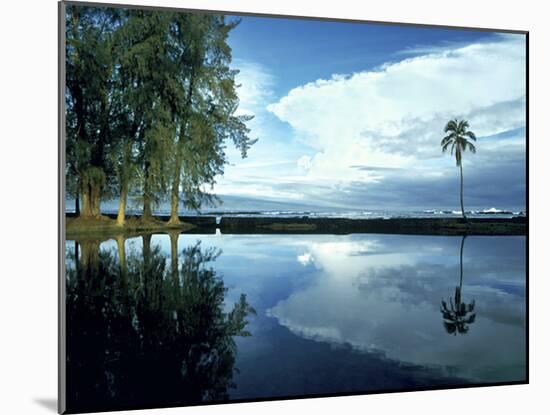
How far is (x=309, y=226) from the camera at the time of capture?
5871 mm

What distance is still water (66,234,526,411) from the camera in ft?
17.5

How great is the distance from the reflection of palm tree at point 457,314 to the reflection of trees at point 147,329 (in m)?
1.49

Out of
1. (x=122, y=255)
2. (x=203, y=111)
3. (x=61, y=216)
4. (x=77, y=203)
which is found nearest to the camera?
(x=61, y=216)

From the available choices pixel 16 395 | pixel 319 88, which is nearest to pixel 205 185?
pixel 319 88

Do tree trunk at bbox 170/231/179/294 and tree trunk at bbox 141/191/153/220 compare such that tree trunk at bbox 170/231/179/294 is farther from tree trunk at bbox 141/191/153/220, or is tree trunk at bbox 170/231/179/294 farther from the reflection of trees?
tree trunk at bbox 141/191/153/220

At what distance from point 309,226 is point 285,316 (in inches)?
27.7

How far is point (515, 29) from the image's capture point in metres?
6.13

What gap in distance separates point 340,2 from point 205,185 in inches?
67.1

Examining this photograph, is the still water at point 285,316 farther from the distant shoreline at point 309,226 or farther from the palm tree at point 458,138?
the palm tree at point 458,138

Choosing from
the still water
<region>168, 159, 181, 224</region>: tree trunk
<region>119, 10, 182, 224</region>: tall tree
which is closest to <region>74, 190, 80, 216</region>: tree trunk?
the still water

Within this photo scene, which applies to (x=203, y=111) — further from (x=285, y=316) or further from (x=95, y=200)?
(x=285, y=316)

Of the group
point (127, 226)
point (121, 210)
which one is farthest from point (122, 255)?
point (121, 210)

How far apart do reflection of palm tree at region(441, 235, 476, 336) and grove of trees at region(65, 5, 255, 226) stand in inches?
75.5
